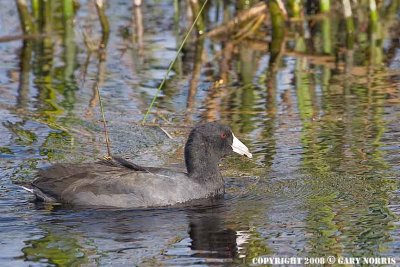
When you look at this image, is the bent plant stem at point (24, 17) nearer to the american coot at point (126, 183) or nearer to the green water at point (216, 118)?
the green water at point (216, 118)

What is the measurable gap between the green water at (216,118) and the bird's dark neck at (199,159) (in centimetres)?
25

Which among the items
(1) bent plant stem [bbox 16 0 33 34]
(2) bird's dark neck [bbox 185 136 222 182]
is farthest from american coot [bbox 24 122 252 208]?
(1) bent plant stem [bbox 16 0 33 34]

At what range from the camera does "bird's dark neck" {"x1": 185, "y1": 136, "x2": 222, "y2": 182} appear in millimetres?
7770

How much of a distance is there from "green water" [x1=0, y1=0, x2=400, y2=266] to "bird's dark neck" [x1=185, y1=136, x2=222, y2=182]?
247 mm

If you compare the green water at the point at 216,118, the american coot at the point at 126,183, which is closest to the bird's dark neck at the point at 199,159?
the american coot at the point at 126,183

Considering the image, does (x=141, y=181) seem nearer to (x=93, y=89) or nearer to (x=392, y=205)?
(x=392, y=205)

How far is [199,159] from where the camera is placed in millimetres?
7789

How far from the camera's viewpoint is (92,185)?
748 centimetres

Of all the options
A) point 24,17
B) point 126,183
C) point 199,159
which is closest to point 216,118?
point 199,159

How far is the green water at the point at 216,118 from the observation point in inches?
251

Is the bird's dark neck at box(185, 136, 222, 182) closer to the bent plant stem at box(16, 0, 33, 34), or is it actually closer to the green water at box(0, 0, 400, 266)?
the green water at box(0, 0, 400, 266)

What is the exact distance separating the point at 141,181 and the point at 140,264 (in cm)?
158

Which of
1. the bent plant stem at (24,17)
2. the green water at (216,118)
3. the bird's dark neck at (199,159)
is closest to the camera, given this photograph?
the green water at (216,118)

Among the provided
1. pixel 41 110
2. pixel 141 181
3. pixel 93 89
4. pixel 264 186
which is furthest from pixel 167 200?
pixel 93 89
